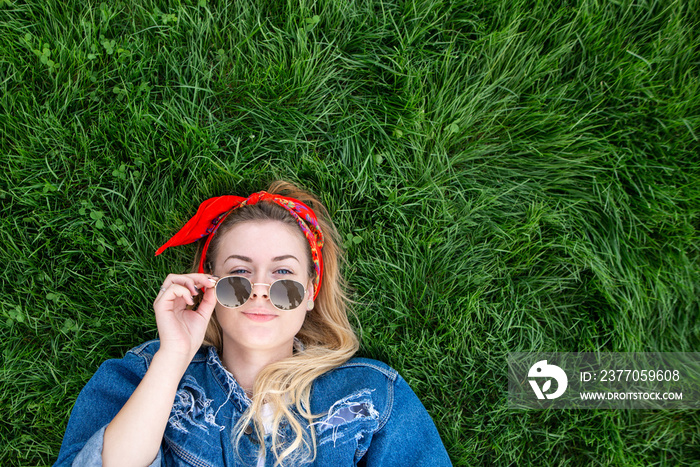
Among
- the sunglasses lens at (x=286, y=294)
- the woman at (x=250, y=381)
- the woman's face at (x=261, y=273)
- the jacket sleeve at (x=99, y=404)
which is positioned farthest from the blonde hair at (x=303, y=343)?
the jacket sleeve at (x=99, y=404)

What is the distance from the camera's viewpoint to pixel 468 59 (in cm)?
389

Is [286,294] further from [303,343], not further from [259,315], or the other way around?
[303,343]

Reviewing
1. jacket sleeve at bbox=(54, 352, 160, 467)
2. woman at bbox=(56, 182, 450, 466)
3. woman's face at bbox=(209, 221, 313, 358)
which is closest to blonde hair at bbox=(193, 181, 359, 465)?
woman at bbox=(56, 182, 450, 466)

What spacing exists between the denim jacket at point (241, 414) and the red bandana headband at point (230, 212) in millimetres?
718

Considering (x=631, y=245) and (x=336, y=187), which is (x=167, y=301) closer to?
(x=336, y=187)

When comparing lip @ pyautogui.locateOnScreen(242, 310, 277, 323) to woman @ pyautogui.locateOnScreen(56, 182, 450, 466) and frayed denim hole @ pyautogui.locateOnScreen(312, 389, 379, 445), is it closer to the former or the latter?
woman @ pyautogui.locateOnScreen(56, 182, 450, 466)

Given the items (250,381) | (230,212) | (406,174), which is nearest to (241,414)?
(250,381)

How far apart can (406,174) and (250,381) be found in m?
1.90

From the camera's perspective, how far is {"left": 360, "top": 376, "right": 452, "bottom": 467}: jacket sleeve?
327 centimetres

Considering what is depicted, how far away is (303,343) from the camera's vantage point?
3770 mm

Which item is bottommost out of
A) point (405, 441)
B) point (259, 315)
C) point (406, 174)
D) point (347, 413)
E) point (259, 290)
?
point (405, 441)

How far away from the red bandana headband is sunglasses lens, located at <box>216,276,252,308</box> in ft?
1.94

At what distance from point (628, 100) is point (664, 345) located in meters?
1.95

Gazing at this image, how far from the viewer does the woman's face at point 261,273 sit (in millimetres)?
3184
